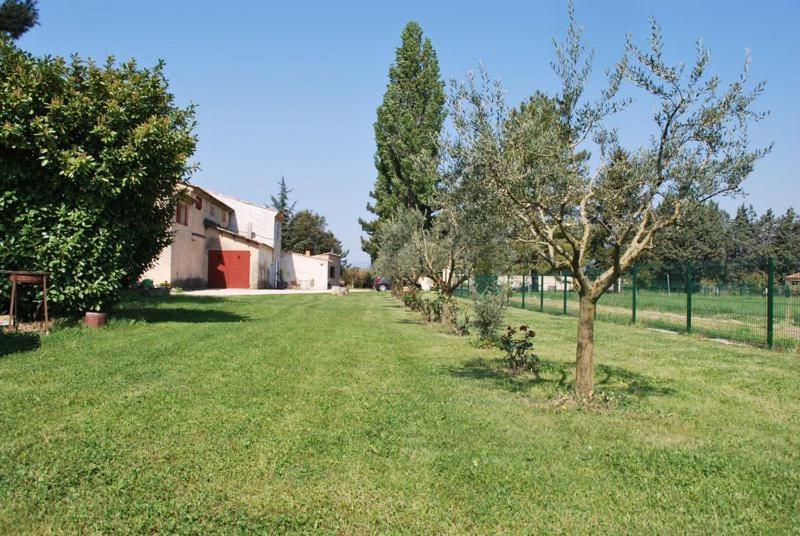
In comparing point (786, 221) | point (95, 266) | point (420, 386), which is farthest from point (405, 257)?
point (786, 221)

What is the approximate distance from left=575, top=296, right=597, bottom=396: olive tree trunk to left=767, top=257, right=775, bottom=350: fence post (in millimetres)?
8470

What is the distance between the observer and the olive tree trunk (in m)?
7.05

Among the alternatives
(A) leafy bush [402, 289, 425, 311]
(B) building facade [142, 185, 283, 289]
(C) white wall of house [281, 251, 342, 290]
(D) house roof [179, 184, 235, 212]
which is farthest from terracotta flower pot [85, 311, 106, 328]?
(C) white wall of house [281, 251, 342, 290]

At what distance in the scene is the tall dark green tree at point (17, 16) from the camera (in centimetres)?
1900

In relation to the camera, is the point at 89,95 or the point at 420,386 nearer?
the point at 420,386

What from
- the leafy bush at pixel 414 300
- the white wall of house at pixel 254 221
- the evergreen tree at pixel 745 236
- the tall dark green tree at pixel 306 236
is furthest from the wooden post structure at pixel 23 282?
the evergreen tree at pixel 745 236

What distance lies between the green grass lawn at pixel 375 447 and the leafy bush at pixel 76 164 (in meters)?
3.15

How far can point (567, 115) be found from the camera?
764 centimetres

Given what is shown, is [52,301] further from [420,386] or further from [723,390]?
[723,390]

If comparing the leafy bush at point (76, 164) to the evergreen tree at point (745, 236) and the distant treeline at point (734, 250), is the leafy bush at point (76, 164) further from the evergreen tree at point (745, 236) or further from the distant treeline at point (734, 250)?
the evergreen tree at point (745, 236)

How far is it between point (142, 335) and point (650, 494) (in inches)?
409

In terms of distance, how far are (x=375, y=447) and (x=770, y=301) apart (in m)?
11.8

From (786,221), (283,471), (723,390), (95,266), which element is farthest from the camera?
(786,221)

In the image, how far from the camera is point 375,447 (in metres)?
5.29
